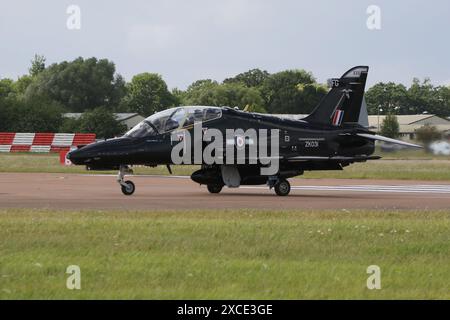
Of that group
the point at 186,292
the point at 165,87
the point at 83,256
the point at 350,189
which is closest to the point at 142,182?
the point at 350,189

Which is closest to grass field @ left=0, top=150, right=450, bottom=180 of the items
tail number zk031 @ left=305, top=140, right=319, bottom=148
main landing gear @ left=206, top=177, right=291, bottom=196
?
tail number zk031 @ left=305, top=140, right=319, bottom=148

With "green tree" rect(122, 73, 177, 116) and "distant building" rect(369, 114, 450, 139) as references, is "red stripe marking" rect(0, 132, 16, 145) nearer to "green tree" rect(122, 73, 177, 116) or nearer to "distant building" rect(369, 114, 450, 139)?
"distant building" rect(369, 114, 450, 139)

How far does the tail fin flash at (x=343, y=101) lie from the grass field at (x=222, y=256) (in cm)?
1025

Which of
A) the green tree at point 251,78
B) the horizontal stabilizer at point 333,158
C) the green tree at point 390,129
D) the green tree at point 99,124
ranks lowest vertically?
the horizontal stabilizer at point 333,158

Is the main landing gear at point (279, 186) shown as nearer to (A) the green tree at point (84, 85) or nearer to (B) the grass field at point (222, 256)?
(B) the grass field at point (222, 256)

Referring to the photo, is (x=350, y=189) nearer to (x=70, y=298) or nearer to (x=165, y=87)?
(x=70, y=298)

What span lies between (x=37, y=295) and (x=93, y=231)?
440 centimetres

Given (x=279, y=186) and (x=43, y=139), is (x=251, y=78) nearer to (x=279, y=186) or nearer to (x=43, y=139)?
(x=43, y=139)

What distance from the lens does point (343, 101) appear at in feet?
86.4

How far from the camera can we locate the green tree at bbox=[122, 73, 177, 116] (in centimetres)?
14525

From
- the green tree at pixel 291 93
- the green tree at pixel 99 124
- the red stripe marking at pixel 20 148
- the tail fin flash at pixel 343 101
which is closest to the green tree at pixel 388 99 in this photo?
the green tree at pixel 291 93

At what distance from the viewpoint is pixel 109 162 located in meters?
23.2

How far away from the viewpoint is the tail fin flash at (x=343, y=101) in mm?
26234

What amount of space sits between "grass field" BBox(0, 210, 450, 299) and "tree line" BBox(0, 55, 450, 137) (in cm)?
7431
